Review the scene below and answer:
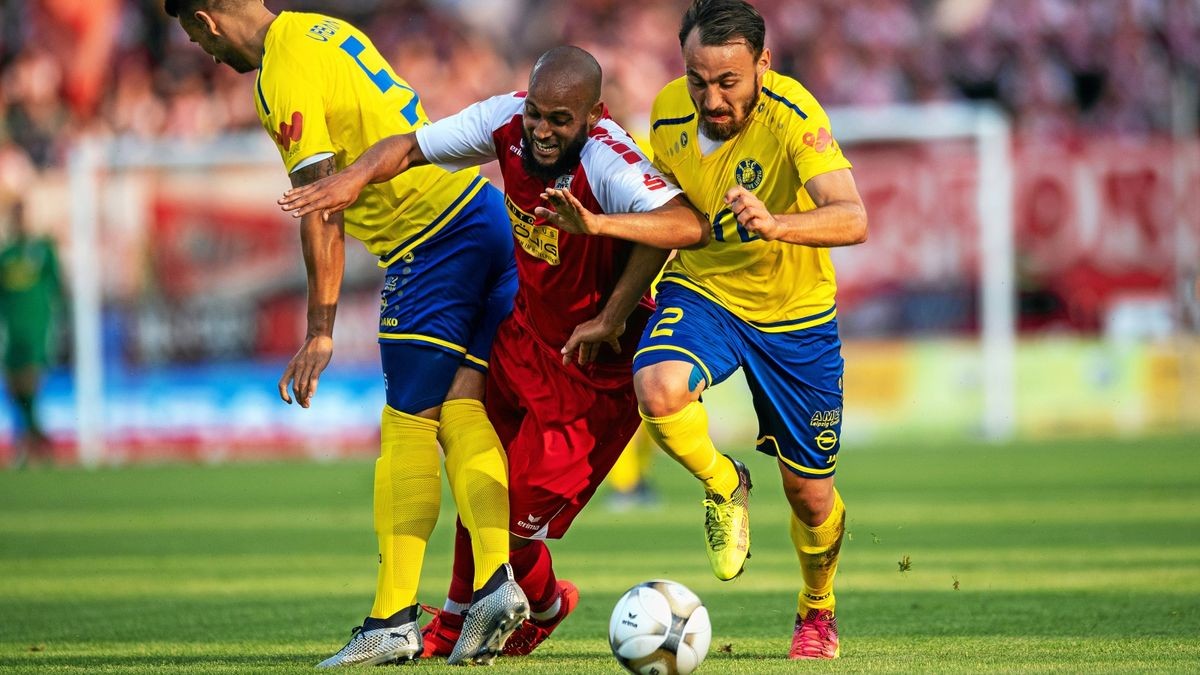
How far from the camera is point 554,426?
19.9ft

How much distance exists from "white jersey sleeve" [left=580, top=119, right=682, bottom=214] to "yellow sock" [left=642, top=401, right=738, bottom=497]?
0.71m

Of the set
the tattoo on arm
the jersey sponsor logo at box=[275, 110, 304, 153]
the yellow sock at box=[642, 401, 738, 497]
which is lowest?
the yellow sock at box=[642, 401, 738, 497]

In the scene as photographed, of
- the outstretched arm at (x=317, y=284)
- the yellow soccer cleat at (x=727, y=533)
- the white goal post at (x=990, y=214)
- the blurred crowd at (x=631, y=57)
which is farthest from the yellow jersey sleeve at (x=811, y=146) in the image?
the blurred crowd at (x=631, y=57)

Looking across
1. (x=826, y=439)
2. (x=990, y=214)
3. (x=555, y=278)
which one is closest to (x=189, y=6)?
(x=555, y=278)

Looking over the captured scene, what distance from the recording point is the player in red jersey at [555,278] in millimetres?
5562

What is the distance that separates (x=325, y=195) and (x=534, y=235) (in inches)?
32.9

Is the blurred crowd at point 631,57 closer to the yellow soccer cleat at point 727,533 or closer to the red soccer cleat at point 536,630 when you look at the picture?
the red soccer cleat at point 536,630

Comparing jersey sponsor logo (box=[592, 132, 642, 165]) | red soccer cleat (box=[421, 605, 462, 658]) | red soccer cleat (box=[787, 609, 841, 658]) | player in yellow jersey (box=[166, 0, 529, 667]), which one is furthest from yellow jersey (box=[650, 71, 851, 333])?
red soccer cleat (box=[421, 605, 462, 658])

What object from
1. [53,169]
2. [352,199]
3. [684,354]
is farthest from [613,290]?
[53,169]

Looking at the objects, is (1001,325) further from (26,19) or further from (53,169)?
(26,19)

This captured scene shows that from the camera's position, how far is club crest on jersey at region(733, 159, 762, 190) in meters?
5.81

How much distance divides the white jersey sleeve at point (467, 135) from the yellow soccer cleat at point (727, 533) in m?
1.46

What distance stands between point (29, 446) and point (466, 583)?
1278cm

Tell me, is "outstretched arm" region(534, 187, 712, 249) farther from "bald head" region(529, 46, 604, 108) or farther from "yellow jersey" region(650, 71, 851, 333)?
"bald head" region(529, 46, 604, 108)
